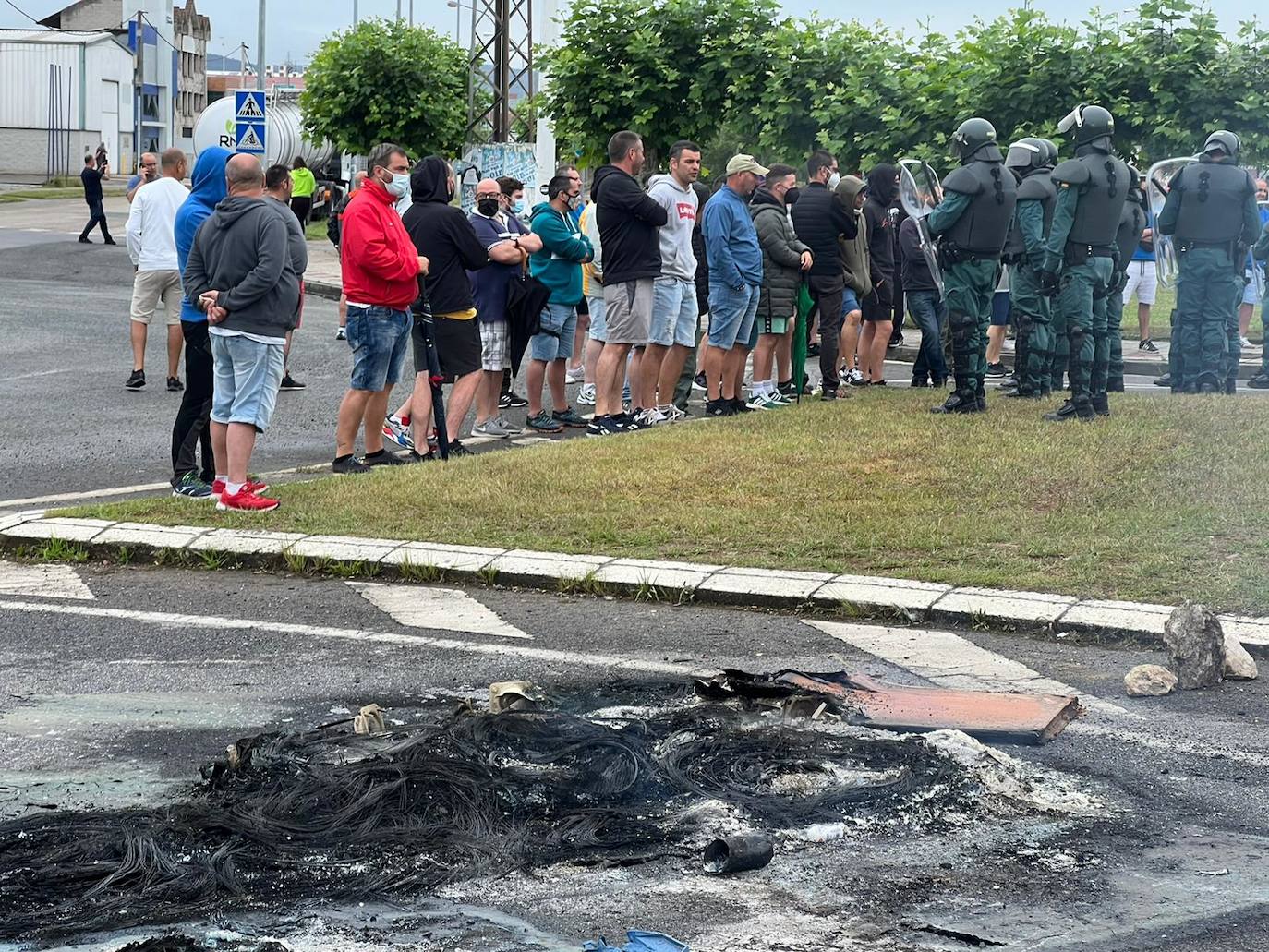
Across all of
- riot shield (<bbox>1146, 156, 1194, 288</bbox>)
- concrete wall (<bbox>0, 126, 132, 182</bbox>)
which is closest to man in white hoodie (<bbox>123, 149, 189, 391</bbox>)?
riot shield (<bbox>1146, 156, 1194, 288</bbox>)

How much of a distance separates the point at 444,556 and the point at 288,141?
4391 centimetres

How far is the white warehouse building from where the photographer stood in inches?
2810

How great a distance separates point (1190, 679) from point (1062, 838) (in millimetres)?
1843

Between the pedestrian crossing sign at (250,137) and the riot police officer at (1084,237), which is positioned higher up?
the pedestrian crossing sign at (250,137)

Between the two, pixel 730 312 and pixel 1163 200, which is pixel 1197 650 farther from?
pixel 1163 200

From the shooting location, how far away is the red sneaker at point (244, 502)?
9359 millimetres

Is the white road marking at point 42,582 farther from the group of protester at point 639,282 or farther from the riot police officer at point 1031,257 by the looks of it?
the riot police officer at point 1031,257

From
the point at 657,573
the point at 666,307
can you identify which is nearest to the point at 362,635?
the point at 657,573

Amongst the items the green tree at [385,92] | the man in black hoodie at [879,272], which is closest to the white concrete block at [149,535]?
Answer: the man in black hoodie at [879,272]

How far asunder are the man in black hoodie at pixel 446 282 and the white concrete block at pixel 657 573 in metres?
3.65

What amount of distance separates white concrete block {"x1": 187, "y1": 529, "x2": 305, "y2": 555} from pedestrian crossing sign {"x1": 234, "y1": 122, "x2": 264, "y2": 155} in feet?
54.5

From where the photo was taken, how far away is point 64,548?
28.6 ft

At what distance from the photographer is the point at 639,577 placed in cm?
785

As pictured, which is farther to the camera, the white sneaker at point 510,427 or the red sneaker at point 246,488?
the white sneaker at point 510,427
